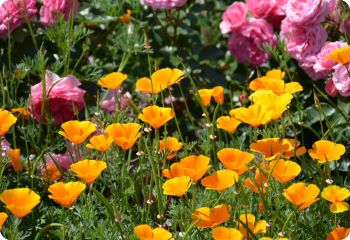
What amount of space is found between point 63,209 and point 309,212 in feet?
1.86

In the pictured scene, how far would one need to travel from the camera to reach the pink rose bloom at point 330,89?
254 cm

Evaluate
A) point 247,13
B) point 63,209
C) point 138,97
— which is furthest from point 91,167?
point 247,13

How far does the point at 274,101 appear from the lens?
1.92m

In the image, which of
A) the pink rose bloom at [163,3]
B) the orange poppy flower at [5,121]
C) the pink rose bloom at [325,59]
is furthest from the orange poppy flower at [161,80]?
the pink rose bloom at [163,3]

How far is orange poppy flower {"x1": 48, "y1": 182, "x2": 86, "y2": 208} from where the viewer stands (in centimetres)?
168

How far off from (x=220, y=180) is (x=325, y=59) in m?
0.92

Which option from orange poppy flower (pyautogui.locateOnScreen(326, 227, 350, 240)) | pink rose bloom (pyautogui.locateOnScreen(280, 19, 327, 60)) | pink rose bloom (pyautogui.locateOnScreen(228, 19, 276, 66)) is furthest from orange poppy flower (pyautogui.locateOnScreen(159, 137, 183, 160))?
pink rose bloom (pyautogui.locateOnScreen(228, 19, 276, 66))

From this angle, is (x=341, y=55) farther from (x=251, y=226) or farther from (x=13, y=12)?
(x=13, y=12)

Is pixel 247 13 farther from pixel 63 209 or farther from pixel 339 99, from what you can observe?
pixel 63 209

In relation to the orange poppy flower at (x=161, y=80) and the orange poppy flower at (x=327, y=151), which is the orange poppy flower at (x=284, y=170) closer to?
the orange poppy flower at (x=327, y=151)

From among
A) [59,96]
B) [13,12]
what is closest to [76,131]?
[59,96]

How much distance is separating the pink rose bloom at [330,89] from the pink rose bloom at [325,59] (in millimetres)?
41

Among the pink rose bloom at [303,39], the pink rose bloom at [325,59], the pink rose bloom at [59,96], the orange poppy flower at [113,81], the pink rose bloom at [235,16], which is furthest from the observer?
the pink rose bloom at [235,16]

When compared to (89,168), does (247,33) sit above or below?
below
